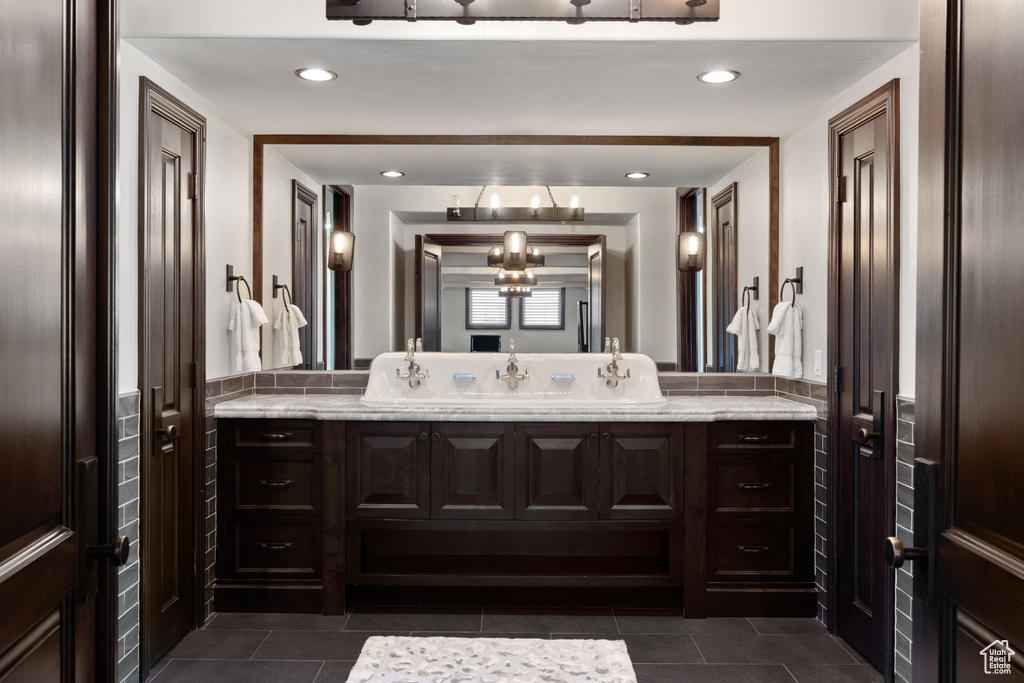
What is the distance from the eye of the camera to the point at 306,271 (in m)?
3.45

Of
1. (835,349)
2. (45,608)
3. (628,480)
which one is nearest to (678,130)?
(835,349)

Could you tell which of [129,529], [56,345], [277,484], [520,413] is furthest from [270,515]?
[56,345]

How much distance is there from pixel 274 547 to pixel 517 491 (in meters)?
1.05

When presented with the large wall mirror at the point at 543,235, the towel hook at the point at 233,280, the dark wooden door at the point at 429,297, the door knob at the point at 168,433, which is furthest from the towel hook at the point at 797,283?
the door knob at the point at 168,433

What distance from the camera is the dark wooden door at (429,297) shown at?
11.0 ft

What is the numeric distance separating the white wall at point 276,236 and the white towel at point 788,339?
2.12m

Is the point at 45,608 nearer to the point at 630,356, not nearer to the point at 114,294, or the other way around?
the point at 114,294

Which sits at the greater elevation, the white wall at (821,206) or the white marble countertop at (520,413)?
the white wall at (821,206)

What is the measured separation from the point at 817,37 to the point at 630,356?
1.56m

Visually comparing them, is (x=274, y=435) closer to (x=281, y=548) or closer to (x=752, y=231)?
(x=281, y=548)

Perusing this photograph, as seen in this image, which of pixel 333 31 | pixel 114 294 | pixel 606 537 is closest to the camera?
pixel 114 294

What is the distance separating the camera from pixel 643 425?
2920 millimetres

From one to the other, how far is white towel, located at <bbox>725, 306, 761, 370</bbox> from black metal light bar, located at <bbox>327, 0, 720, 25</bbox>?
6.21ft

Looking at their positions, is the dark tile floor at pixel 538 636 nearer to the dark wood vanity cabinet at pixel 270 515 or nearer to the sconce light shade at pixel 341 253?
the dark wood vanity cabinet at pixel 270 515
